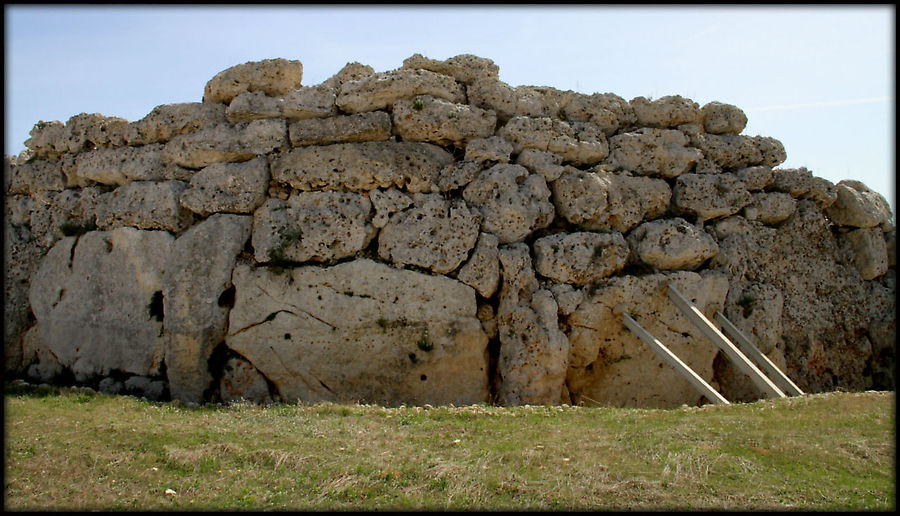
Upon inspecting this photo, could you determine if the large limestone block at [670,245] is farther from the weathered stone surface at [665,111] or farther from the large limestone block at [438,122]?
the large limestone block at [438,122]

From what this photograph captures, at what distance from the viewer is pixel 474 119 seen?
34.0ft

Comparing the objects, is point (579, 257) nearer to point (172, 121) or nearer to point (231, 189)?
point (231, 189)

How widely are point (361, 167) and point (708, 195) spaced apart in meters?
5.36

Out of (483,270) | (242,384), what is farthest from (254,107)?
(483,270)

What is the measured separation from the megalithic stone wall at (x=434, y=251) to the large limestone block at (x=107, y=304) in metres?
0.04

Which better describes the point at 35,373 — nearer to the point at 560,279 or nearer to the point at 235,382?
the point at 235,382

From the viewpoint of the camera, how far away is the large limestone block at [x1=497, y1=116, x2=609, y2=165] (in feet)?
34.1

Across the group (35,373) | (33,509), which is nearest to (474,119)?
(33,509)

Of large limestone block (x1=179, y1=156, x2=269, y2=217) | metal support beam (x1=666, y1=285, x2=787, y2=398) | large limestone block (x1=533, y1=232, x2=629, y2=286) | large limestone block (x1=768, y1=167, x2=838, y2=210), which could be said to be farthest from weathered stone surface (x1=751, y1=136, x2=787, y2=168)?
large limestone block (x1=179, y1=156, x2=269, y2=217)

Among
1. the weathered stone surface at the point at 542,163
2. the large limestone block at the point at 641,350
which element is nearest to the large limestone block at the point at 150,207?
the weathered stone surface at the point at 542,163

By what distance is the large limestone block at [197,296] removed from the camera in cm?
974

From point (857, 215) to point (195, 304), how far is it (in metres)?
10.8

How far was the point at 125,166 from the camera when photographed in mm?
11055

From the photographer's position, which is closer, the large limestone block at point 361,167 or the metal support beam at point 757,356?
the metal support beam at point 757,356
